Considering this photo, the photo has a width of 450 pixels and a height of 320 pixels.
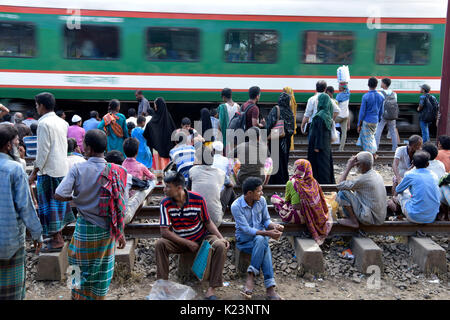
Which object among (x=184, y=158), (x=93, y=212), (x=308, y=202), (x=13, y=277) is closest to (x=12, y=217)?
(x=13, y=277)

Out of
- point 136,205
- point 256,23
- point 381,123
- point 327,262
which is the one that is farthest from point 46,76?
point 327,262

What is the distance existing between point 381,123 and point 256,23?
13.5 ft

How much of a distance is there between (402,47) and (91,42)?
26.9 feet

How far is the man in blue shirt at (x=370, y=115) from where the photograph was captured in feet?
27.5

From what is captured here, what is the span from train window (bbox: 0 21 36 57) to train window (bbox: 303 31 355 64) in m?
6.96

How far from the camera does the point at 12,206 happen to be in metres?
3.05

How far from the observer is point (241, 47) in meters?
11.2

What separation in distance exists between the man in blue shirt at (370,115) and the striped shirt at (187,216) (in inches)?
212

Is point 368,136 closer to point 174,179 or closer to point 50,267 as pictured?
point 174,179

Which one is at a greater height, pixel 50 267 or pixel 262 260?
pixel 262 260

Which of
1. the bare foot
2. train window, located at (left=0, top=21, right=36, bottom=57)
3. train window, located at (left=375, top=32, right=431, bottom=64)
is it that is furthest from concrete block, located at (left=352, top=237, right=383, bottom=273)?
train window, located at (left=0, top=21, right=36, bottom=57)

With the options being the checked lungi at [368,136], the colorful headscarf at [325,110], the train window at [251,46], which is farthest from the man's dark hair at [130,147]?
the train window at [251,46]

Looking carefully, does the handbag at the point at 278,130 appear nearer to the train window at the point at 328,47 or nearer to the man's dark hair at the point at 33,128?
the man's dark hair at the point at 33,128

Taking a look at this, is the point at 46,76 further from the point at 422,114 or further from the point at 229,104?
the point at 422,114
